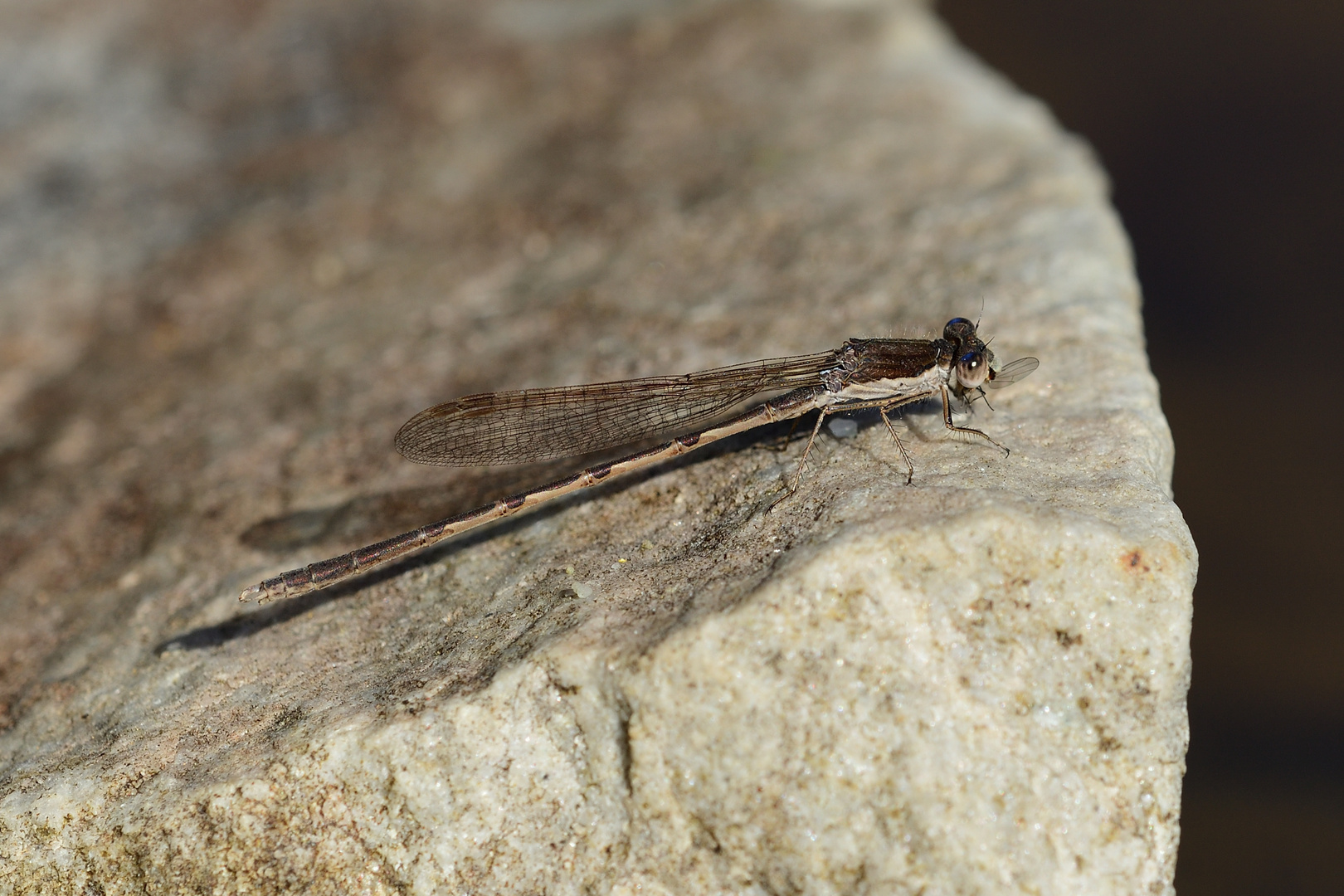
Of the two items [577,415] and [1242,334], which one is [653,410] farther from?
[1242,334]

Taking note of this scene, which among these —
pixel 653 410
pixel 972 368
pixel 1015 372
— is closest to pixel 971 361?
pixel 972 368

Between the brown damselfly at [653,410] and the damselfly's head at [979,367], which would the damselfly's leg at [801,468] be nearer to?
the brown damselfly at [653,410]

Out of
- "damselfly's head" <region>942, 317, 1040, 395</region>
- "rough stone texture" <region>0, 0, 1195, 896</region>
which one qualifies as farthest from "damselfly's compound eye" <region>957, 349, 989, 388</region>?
"rough stone texture" <region>0, 0, 1195, 896</region>

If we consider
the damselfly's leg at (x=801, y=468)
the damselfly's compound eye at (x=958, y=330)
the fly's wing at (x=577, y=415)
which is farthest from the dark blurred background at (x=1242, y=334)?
the fly's wing at (x=577, y=415)

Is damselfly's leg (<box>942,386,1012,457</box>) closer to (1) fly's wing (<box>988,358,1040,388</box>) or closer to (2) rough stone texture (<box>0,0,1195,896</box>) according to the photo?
(2) rough stone texture (<box>0,0,1195,896</box>)

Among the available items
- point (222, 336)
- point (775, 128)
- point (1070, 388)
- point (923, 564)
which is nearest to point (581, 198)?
point (775, 128)

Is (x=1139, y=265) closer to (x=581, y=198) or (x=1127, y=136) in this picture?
(x=1127, y=136)
